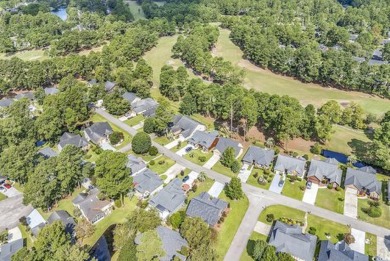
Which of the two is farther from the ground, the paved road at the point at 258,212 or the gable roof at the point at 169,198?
the gable roof at the point at 169,198

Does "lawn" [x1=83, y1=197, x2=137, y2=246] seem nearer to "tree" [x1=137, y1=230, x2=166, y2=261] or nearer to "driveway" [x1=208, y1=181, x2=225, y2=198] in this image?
"tree" [x1=137, y1=230, x2=166, y2=261]

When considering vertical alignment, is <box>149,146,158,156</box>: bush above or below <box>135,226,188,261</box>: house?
below

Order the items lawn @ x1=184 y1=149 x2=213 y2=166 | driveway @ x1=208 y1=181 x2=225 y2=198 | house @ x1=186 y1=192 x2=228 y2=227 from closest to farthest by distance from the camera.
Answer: house @ x1=186 y1=192 x2=228 y2=227
driveway @ x1=208 y1=181 x2=225 y2=198
lawn @ x1=184 y1=149 x2=213 y2=166

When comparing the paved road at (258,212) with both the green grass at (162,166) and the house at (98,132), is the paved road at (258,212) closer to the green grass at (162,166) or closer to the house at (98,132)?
the green grass at (162,166)

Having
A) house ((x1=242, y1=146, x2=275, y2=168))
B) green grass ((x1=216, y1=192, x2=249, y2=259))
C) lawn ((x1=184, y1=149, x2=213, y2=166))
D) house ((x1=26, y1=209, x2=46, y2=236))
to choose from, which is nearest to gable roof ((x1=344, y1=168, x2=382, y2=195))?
house ((x1=242, y1=146, x2=275, y2=168))

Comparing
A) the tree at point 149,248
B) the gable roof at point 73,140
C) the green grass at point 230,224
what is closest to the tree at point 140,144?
the gable roof at point 73,140

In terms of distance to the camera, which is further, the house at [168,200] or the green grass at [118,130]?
the green grass at [118,130]

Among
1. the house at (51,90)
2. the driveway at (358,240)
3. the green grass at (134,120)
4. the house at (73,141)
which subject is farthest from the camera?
the house at (51,90)

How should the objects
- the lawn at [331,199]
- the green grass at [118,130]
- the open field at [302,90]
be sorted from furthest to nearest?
the open field at [302,90]
the green grass at [118,130]
the lawn at [331,199]
